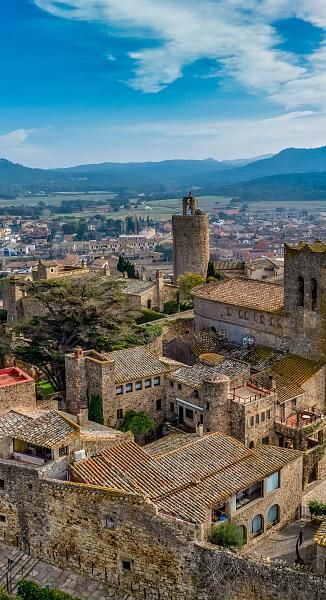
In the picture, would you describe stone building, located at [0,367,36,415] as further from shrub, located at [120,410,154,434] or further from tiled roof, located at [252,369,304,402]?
tiled roof, located at [252,369,304,402]

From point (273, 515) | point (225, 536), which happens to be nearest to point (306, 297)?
point (273, 515)

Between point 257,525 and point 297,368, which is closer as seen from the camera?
point 257,525

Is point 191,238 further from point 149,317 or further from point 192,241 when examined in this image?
point 149,317

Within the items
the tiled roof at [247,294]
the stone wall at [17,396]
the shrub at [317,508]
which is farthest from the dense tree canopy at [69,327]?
the shrub at [317,508]

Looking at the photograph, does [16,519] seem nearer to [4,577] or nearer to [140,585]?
[4,577]

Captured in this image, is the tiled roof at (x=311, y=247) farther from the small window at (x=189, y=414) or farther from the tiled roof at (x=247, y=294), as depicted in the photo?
the small window at (x=189, y=414)

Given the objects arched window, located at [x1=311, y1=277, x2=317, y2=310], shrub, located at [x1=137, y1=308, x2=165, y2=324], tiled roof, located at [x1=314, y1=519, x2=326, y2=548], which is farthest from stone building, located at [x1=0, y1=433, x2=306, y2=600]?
shrub, located at [x1=137, y1=308, x2=165, y2=324]
